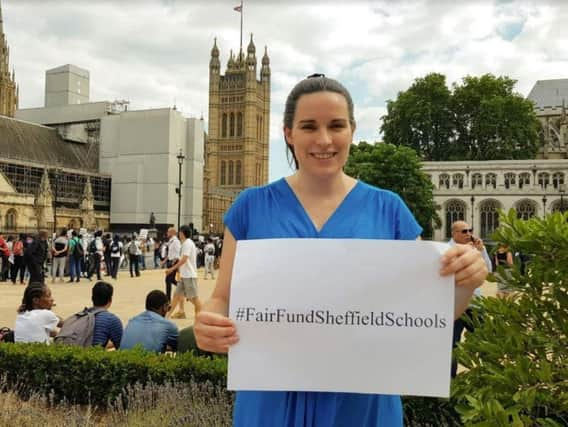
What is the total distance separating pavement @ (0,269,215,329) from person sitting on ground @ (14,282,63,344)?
416 centimetres

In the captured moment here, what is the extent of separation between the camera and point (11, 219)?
48688 millimetres

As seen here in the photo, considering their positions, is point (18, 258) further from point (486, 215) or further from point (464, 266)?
point (486, 215)

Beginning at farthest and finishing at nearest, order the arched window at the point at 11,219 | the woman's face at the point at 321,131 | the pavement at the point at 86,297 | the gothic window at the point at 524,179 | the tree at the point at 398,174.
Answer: the gothic window at the point at 524,179
the arched window at the point at 11,219
the tree at the point at 398,174
the pavement at the point at 86,297
the woman's face at the point at 321,131

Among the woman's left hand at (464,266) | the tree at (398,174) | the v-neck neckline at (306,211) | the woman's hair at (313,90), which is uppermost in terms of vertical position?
the tree at (398,174)

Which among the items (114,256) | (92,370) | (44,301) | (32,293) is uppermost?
(114,256)

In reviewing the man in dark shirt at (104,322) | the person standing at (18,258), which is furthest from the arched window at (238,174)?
the man in dark shirt at (104,322)

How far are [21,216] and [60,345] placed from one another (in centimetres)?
4664

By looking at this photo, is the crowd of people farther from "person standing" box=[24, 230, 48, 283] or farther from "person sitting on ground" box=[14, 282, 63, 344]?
"person sitting on ground" box=[14, 282, 63, 344]

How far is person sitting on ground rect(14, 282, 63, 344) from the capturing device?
7.00 m

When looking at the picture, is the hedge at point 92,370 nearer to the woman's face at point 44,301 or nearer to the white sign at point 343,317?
the woman's face at point 44,301

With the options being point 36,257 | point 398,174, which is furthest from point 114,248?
point 398,174

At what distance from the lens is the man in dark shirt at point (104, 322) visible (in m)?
6.84

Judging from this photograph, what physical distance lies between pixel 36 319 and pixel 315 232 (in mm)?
5923

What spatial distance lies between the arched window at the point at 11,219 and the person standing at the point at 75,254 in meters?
30.7
